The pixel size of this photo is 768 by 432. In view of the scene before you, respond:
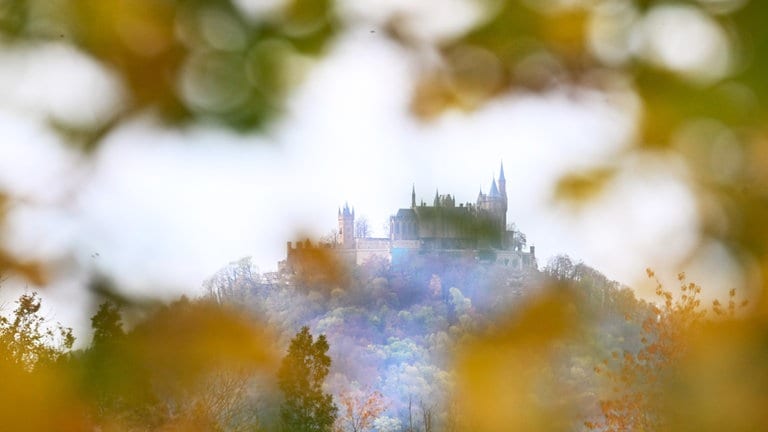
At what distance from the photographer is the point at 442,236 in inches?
46.7

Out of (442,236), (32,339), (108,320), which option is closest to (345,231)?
(442,236)

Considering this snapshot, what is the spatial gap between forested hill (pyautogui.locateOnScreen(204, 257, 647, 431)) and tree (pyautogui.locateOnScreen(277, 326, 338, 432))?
18 mm

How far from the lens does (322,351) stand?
1.23m

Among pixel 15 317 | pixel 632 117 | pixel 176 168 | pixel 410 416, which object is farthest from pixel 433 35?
pixel 15 317

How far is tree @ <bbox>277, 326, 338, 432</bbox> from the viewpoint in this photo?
3.89ft

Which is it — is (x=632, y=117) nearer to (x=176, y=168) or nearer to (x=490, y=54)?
(x=490, y=54)

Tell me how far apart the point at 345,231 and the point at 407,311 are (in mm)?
168

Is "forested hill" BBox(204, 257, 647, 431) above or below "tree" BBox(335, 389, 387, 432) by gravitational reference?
above

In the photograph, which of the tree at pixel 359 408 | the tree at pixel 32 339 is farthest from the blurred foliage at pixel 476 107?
the tree at pixel 359 408

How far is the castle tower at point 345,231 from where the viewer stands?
122cm

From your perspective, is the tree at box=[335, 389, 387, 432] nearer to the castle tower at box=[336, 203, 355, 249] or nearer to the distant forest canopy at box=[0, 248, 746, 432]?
the distant forest canopy at box=[0, 248, 746, 432]

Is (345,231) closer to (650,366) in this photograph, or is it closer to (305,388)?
(305,388)

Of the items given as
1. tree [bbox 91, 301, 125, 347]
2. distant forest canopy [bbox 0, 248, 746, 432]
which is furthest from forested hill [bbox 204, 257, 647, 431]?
tree [bbox 91, 301, 125, 347]

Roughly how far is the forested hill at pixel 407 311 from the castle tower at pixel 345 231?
0.05m
